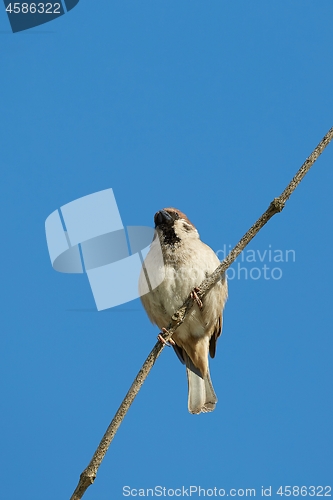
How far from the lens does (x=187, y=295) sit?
19.1 feet

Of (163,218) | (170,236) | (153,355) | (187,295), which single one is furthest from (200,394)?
(153,355)

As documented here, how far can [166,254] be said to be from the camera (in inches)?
233

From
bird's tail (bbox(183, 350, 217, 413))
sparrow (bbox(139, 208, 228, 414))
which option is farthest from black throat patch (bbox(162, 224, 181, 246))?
bird's tail (bbox(183, 350, 217, 413))

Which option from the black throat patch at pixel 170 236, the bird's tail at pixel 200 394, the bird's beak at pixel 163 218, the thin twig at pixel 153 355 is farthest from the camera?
the bird's tail at pixel 200 394

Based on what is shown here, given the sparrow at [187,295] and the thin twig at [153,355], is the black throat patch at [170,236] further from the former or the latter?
the thin twig at [153,355]

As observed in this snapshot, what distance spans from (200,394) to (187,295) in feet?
3.98

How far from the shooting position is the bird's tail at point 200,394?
21.0ft

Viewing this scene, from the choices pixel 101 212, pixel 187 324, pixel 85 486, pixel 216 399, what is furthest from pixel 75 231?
pixel 85 486

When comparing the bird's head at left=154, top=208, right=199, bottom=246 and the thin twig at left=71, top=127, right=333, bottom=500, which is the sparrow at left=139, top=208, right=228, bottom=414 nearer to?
the bird's head at left=154, top=208, right=199, bottom=246

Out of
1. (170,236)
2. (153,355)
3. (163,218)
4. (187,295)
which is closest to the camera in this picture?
(153,355)

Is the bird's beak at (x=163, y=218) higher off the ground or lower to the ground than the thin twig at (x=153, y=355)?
higher

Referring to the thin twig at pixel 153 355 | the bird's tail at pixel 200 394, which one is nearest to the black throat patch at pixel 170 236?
the bird's tail at pixel 200 394

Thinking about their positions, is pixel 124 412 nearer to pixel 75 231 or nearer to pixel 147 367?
pixel 147 367

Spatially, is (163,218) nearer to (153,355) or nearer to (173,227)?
(173,227)
